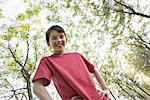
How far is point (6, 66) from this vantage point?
16094mm

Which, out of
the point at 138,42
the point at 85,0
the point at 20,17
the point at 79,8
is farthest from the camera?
the point at 20,17

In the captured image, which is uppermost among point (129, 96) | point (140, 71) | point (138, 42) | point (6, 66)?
point (138, 42)

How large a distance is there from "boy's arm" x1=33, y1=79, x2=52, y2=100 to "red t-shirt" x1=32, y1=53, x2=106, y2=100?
3 centimetres

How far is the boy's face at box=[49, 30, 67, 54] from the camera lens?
84.3 inches

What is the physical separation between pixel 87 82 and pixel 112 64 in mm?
18262

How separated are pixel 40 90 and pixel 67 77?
21 centimetres

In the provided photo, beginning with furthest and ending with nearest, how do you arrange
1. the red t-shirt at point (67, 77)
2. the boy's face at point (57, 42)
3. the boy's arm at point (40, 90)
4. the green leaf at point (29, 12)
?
1. the green leaf at point (29, 12)
2. the boy's face at point (57, 42)
3. the red t-shirt at point (67, 77)
4. the boy's arm at point (40, 90)

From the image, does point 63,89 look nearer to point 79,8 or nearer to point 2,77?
point 79,8

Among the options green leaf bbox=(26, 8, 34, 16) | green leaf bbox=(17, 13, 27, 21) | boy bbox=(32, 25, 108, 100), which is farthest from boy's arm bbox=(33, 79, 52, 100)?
green leaf bbox=(26, 8, 34, 16)

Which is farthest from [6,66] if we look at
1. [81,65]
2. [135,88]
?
[81,65]

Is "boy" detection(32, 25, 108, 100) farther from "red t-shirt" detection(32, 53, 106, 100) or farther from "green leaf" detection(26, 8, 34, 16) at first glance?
"green leaf" detection(26, 8, 34, 16)

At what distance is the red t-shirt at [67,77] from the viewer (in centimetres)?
188

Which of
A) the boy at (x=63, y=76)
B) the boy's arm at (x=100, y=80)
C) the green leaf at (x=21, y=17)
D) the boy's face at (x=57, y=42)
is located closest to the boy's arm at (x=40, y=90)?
the boy at (x=63, y=76)

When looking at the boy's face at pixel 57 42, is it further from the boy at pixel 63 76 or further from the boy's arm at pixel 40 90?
the boy's arm at pixel 40 90
